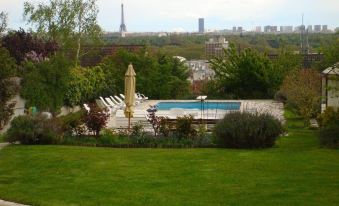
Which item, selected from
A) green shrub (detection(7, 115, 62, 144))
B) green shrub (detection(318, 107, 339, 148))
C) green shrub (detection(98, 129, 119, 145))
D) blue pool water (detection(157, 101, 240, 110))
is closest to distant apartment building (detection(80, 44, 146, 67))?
blue pool water (detection(157, 101, 240, 110))

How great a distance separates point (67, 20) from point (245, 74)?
1034 cm

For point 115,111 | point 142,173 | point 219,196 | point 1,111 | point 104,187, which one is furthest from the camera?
point 115,111

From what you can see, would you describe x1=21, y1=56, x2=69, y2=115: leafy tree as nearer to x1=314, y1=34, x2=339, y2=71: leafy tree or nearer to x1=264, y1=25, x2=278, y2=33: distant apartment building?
x1=314, y1=34, x2=339, y2=71: leafy tree

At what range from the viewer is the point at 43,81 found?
2112 cm

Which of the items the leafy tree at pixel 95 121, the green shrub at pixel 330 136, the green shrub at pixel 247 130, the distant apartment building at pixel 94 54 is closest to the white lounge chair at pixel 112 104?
the leafy tree at pixel 95 121

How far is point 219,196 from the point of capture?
8.07 metres

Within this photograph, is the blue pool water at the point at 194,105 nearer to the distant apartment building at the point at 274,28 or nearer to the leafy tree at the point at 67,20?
the leafy tree at the point at 67,20

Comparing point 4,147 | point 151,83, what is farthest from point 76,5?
point 4,147

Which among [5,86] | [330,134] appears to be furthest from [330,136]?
[5,86]

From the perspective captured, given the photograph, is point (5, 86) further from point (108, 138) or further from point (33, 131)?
point (108, 138)

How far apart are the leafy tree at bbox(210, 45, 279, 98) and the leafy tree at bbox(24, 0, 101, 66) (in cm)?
733

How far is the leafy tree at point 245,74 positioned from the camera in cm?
2992

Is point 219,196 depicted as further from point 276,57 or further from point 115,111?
point 276,57

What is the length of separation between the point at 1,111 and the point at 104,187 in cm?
1028
